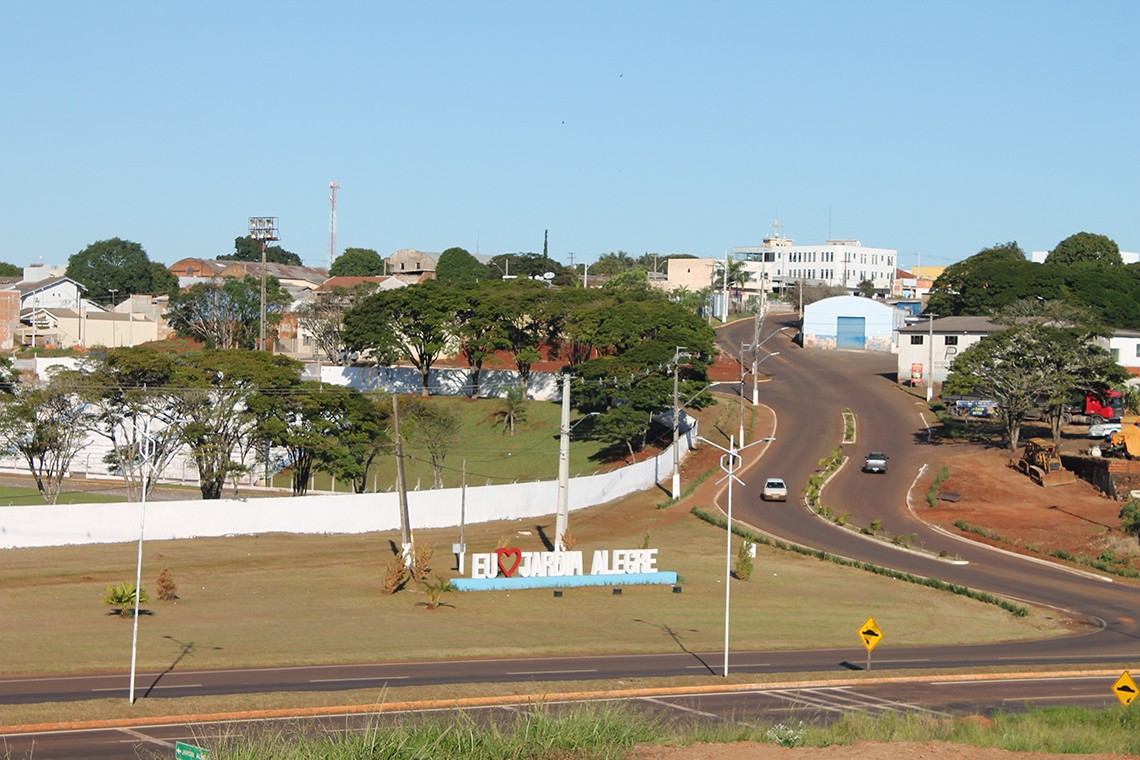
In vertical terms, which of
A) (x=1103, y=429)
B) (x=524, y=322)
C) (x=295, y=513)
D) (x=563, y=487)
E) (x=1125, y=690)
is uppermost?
(x=524, y=322)

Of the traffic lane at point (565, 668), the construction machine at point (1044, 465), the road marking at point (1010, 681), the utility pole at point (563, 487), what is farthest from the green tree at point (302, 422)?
the road marking at point (1010, 681)

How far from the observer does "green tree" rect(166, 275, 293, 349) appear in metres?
146

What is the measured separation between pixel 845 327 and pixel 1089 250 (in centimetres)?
4577

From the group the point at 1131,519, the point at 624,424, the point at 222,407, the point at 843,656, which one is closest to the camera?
Answer: the point at 843,656

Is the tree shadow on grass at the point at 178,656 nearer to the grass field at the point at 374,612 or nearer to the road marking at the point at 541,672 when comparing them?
the grass field at the point at 374,612

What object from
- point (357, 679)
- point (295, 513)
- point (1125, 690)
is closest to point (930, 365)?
point (295, 513)

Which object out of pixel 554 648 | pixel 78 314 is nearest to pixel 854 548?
pixel 554 648

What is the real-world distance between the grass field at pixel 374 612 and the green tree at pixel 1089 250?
125925 mm

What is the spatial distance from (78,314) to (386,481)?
78.9 meters

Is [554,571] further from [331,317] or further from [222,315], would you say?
[222,315]

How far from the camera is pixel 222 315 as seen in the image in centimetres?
14700

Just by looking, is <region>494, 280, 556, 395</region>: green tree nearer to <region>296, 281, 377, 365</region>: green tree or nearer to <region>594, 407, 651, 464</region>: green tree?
<region>594, 407, 651, 464</region>: green tree

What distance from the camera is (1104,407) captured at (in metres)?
98.7

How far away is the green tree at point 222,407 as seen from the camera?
74.8 meters
